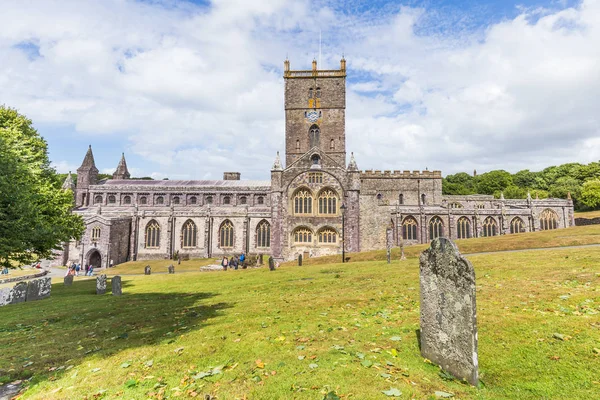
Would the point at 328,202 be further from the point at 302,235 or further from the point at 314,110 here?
the point at 314,110

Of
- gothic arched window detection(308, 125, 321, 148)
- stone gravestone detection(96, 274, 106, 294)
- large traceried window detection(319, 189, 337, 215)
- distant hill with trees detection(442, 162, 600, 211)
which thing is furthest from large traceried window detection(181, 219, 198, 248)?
distant hill with trees detection(442, 162, 600, 211)

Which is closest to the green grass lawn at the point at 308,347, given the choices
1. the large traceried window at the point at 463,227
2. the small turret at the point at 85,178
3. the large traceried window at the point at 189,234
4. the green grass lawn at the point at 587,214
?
the large traceried window at the point at 189,234

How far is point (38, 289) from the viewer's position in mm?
16688

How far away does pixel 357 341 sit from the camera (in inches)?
257

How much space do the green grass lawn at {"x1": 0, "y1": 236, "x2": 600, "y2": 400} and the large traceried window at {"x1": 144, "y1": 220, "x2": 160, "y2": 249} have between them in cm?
3243

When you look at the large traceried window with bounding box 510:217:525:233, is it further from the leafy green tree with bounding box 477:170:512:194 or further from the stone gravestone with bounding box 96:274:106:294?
the stone gravestone with bounding box 96:274:106:294

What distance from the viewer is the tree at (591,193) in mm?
61625

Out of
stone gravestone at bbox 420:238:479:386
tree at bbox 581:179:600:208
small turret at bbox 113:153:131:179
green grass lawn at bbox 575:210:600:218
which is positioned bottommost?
stone gravestone at bbox 420:238:479:386

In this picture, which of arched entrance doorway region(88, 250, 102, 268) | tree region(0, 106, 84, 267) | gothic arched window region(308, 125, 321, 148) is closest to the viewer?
tree region(0, 106, 84, 267)

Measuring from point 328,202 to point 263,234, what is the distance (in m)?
11.7

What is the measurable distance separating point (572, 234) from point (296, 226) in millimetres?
24762

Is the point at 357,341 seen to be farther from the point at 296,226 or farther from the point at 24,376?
the point at 296,226

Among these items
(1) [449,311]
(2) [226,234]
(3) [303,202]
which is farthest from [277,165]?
(1) [449,311]

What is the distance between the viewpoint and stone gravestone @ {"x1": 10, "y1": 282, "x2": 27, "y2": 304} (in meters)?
15.9
